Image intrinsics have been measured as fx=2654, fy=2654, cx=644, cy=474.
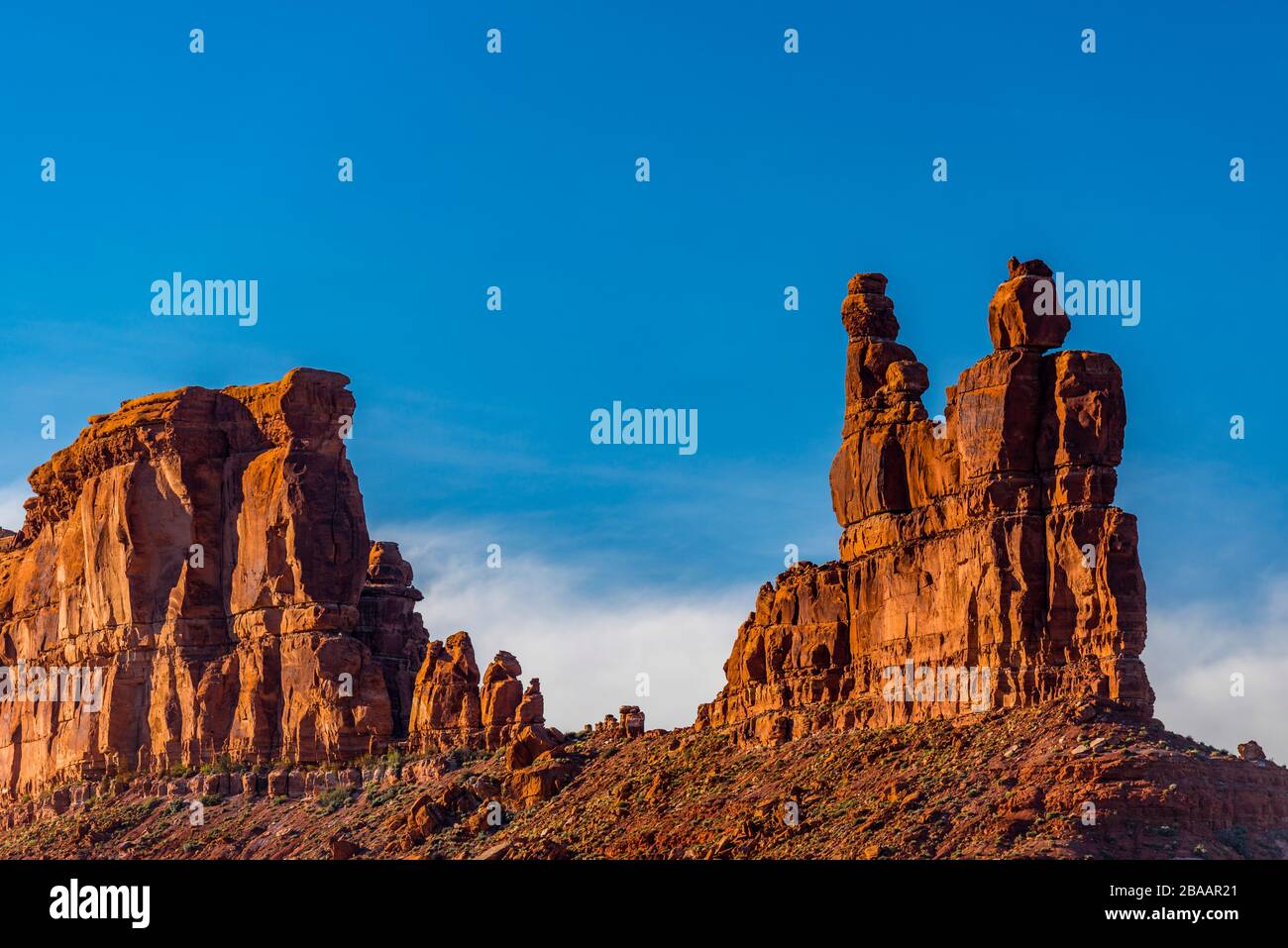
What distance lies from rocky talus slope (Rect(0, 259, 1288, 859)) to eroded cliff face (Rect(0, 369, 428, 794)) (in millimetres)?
153

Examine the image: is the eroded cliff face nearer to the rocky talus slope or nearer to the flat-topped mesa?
the rocky talus slope

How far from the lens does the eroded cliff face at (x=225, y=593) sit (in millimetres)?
111250

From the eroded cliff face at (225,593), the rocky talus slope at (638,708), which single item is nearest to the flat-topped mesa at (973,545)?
the rocky talus slope at (638,708)

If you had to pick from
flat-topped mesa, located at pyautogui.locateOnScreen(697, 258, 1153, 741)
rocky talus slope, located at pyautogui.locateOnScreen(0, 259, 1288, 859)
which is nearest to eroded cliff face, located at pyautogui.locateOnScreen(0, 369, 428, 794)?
rocky talus slope, located at pyautogui.locateOnScreen(0, 259, 1288, 859)

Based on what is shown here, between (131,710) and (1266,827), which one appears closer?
(1266,827)

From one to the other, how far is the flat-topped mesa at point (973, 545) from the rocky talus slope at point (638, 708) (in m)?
0.11

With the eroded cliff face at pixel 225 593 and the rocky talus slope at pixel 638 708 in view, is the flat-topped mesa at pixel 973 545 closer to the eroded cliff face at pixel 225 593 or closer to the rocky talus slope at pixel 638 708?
the rocky talus slope at pixel 638 708

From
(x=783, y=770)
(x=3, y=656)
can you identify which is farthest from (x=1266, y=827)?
(x=3, y=656)

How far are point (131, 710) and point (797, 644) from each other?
39.4 meters

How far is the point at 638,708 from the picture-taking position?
10419 centimetres

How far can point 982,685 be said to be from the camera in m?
78.4

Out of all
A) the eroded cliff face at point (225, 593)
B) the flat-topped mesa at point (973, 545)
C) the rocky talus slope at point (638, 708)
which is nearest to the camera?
the rocky talus slope at point (638, 708)
